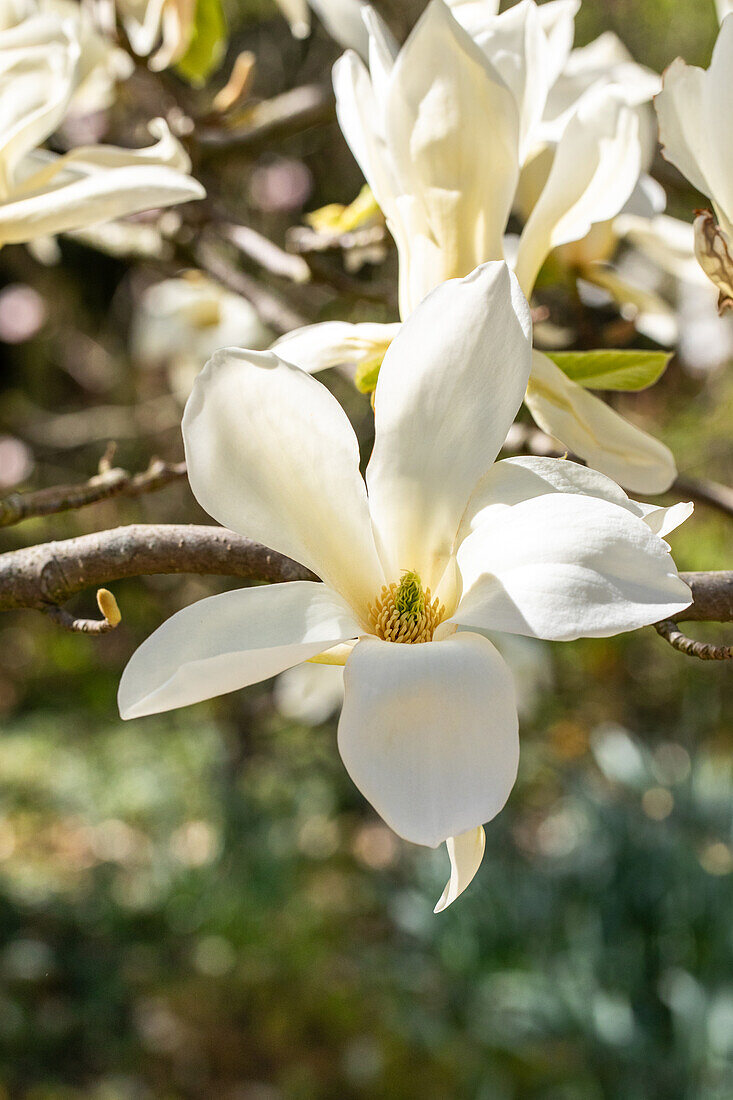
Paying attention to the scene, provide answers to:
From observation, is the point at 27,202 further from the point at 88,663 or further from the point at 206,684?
the point at 88,663

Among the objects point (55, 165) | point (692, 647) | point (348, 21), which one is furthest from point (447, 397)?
point (348, 21)

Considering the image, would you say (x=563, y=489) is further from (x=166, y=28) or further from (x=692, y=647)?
(x=166, y=28)

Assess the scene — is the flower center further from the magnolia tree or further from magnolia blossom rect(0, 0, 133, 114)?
magnolia blossom rect(0, 0, 133, 114)

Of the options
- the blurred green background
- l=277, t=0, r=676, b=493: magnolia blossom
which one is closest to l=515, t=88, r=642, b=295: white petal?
l=277, t=0, r=676, b=493: magnolia blossom

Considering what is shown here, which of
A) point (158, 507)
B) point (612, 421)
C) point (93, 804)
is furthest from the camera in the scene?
point (93, 804)

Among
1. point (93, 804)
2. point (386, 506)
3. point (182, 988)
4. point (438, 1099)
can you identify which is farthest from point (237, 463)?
point (93, 804)

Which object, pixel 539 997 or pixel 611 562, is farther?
pixel 539 997

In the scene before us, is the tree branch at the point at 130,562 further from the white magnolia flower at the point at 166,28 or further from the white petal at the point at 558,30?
the white magnolia flower at the point at 166,28
